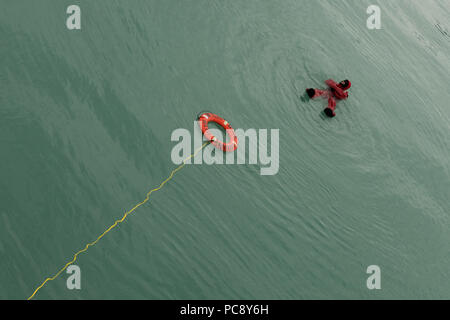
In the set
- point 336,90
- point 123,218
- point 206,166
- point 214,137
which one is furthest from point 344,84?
point 123,218

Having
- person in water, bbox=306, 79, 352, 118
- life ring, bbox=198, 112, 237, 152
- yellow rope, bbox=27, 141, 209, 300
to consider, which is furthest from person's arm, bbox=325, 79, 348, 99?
yellow rope, bbox=27, 141, 209, 300

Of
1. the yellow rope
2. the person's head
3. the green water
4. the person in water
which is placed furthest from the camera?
the person's head

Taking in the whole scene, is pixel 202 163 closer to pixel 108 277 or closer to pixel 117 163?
pixel 117 163

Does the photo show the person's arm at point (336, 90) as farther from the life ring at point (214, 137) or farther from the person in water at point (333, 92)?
the life ring at point (214, 137)

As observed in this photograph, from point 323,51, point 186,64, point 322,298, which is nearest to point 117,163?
point 186,64

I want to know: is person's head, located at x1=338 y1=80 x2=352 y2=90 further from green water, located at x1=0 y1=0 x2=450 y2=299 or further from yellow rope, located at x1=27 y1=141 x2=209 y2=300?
yellow rope, located at x1=27 y1=141 x2=209 y2=300

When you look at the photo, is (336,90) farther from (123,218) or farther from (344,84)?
(123,218)

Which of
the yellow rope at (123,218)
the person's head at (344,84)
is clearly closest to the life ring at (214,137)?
the yellow rope at (123,218)
